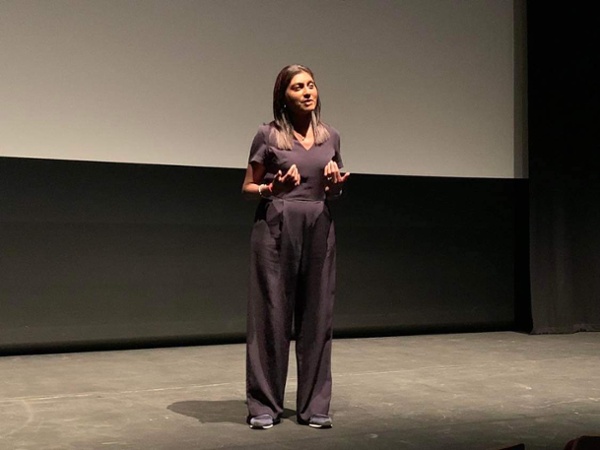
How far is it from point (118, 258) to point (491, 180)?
2.33m

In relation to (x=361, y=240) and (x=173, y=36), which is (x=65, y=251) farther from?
(x=361, y=240)

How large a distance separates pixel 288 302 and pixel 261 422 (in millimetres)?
383

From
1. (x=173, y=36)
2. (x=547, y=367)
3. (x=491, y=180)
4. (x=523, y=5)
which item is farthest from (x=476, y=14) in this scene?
(x=547, y=367)

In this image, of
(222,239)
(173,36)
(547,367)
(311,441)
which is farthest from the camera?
(222,239)

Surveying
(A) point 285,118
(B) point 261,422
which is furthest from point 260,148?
(B) point 261,422

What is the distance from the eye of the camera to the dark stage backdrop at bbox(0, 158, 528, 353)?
4688 millimetres

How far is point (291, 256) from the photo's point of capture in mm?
2953

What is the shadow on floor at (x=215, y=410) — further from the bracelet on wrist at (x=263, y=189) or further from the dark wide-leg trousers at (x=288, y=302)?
the bracelet on wrist at (x=263, y=189)

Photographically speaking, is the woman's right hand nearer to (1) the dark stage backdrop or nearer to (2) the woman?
(2) the woman


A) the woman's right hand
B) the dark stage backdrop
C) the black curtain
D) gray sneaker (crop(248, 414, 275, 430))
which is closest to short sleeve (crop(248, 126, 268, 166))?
the woman's right hand

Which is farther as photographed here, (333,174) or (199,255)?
(199,255)

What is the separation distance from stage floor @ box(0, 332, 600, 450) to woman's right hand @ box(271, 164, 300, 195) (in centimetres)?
75

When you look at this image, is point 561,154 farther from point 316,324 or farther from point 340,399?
point 316,324

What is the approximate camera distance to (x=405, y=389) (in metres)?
3.73
